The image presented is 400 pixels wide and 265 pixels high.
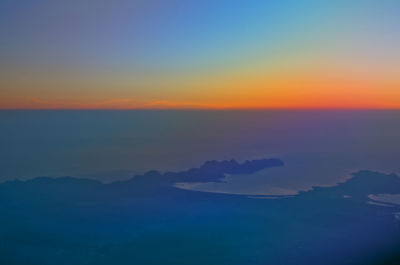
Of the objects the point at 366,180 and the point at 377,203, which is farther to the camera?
the point at 366,180

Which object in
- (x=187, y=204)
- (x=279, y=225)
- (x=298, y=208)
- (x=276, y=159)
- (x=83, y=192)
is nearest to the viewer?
(x=279, y=225)

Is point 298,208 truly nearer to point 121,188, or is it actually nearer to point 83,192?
point 121,188

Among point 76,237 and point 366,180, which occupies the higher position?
point 366,180

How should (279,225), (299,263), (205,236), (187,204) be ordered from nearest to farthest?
(299,263) < (205,236) < (279,225) < (187,204)

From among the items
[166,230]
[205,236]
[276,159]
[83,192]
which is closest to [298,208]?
[205,236]

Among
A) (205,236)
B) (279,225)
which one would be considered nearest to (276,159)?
(279,225)

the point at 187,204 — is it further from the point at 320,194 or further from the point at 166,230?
the point at 320,194
